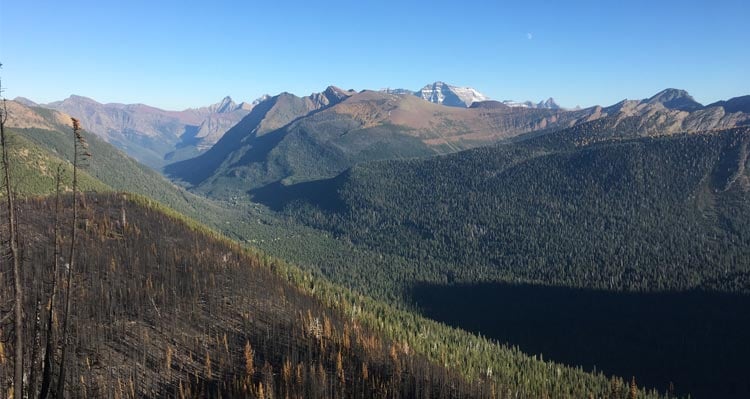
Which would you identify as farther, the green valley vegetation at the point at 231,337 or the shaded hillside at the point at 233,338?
the green valley vegetation at the point at 231,337

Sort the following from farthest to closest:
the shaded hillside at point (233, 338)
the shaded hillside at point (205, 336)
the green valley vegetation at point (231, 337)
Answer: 1. the green valley vegetation at point (231, 337)
2. the shaded hillside at point (233, 338)
3. the shaded hillside at point (205, 336)

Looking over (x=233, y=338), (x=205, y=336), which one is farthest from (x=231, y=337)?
(x=205, y=336)

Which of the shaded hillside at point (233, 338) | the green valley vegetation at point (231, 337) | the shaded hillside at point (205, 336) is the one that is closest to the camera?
the shaded hillside at point (205, 336)

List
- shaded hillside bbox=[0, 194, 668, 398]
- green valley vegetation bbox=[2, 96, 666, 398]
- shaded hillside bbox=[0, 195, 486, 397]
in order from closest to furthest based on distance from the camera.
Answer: shaded hillside bbox=[0, 195, 486, 397] < shaded hillside bbox=[0, 194, 668, 398] < green valley vegetation bbox=[2, 96, 666, 398]

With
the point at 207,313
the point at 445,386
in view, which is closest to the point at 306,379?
the point at 445,386

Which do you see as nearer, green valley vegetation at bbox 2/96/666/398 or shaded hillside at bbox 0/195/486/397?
shaded hillside at bbox 0/195/486/397

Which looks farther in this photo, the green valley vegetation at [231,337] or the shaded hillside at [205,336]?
the green valley vegetation at [231,337]

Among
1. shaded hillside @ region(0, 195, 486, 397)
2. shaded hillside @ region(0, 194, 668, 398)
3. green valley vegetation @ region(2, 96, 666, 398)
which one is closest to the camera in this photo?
shaded hillside @ region(0, 195, 486, 397)

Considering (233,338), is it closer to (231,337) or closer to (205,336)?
(231,337)

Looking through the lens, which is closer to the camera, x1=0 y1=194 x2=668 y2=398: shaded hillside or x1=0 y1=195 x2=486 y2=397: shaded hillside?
x1=0 y1=195 x2=486 y2=397: shaded hillside

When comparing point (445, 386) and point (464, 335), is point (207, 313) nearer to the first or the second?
point (445, 386)

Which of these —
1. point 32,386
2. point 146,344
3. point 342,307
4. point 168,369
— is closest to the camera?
point 32,386
